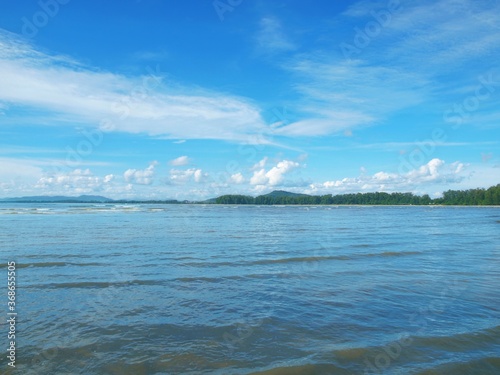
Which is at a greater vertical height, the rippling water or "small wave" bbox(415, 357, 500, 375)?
the rippling water

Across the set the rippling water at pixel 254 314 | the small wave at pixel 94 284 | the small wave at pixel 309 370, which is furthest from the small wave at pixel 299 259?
the small wave at pixel 309 370

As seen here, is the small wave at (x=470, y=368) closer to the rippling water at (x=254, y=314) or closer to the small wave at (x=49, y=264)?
the rippling water at (x=254, y=314)

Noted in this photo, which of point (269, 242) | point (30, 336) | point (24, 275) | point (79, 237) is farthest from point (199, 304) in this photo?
point (79, 237)

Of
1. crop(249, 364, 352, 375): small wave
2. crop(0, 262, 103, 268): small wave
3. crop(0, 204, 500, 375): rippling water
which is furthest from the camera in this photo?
crop(0, 262, 103, 268): small wave

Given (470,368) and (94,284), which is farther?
(94,284)

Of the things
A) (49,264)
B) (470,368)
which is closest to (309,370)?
(470,368)

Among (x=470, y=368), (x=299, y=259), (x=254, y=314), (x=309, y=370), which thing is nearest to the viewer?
(x=309, y=370)

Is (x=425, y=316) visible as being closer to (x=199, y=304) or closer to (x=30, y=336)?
(x=199, y=304)

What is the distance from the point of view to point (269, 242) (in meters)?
30.1

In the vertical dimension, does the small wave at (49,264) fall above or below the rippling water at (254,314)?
above

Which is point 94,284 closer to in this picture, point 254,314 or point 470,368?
point 254,314

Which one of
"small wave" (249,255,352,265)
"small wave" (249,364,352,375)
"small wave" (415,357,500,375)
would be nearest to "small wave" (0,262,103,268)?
"small wave" (249,255,352,265)

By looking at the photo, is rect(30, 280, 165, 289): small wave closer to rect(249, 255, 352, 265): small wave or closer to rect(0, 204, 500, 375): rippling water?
rect(0, 204, 500, 375): rippling water

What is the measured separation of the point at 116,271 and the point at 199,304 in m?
6.92
